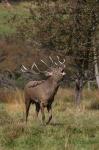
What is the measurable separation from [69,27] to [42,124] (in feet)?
22.2

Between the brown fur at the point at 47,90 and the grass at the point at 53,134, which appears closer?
the grass at the point at 53,134

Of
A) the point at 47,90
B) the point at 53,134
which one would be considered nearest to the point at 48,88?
the point at 47,90

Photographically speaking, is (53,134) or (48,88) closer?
(53,134)

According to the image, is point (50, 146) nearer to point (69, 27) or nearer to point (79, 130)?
point (79, 130)

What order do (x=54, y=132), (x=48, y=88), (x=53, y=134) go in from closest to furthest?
(x=53, y=134), (x=54, y=132), (x=48, y=88)

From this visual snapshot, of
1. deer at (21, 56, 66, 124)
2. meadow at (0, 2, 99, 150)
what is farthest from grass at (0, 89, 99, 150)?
deer at (21, 56, 66, 124)

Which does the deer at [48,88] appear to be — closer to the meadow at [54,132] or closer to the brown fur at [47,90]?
the brown fur at [47,90]

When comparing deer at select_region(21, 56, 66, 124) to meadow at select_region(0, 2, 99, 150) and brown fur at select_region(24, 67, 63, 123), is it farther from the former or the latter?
meadow at select_region(0, 2, 99, 150)

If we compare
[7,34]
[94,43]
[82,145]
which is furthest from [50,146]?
[7,34]

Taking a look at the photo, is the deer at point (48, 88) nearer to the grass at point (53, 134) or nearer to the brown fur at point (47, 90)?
the brown fur at point (47, 90)

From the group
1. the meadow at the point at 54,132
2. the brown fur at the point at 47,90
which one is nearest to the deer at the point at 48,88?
the brown fur at the point at 47,90

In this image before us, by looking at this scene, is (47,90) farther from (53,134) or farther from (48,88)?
(53,134)

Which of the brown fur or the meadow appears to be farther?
the brown fur

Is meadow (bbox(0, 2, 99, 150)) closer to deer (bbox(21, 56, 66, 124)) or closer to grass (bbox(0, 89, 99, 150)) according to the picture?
grass (bbox(0, 89, 99, 150))
